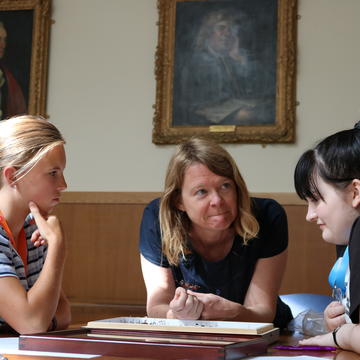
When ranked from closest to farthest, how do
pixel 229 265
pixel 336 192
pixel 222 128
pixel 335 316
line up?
1. pixel 336 192
2. pixel 335 316
3. pixel 229 265
4. pixel 222 128

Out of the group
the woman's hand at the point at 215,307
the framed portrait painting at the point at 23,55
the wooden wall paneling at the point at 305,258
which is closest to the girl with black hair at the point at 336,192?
the woman's hand at the point at 215,307

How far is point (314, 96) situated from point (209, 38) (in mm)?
1114

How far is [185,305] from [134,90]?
4.41 m

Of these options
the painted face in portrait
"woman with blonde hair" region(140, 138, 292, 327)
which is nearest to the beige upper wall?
the painted face in portrait

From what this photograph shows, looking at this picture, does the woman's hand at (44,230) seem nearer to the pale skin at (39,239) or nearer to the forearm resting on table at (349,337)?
the pale skin at (39,239)

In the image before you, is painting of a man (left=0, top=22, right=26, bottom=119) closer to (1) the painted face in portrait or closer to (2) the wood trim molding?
(2) the wood trim molding

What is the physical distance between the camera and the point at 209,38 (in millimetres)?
6078

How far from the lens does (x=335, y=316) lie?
2039mm

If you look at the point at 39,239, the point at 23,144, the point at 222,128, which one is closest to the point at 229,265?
the point at 39,239

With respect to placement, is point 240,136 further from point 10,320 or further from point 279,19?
point 10,320

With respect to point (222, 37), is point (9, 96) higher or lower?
lower

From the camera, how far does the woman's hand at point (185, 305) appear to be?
6.73 ft

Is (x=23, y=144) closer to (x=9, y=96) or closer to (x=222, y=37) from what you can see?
(x=222, y=37)

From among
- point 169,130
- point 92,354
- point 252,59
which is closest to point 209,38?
point 252,59
